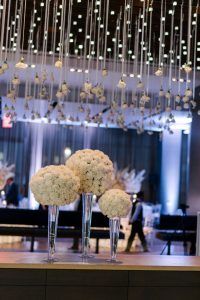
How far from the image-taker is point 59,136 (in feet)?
57.5

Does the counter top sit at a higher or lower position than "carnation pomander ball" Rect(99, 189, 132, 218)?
lower

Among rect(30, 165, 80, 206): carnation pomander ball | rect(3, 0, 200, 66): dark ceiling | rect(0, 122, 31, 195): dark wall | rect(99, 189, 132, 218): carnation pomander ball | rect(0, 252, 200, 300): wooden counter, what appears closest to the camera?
rect(0, 252, 200, 300): wooden counter

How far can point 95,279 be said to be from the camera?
350cm

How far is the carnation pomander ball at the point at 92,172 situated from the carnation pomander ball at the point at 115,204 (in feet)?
0.24

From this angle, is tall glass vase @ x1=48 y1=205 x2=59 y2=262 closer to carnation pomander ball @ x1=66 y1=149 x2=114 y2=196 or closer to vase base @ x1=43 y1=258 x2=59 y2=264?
vase base @ x1=43 y1=258 x2=59 y2=264

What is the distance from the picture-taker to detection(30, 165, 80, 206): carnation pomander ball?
3500mm

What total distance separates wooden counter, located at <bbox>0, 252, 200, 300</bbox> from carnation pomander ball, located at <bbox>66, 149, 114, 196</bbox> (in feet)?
1.68

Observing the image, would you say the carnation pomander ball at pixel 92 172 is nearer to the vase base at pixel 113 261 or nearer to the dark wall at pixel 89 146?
the vase base at pixel 113 261

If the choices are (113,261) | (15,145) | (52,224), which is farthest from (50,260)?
(15,145)

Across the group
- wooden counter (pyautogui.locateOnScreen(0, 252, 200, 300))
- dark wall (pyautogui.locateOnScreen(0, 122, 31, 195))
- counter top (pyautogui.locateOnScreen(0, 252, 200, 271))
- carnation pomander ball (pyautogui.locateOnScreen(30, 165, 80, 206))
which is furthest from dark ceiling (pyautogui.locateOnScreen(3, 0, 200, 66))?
dark wall (pyautogui.locateOnScreen(0, 122, 31, 195))

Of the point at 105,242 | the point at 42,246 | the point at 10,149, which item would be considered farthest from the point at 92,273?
the point at 10,149

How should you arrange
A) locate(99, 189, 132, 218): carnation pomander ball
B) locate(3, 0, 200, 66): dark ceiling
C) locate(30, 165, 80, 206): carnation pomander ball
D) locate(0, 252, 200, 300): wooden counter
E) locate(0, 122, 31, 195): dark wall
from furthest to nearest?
locate(0, 122, 31, 195): dark wall
locate(3, 0, 200, 66): dark ceiling
locate(99, 189, 132, 218): carnation pomander ball
locate(30, 165, 80, 206): carnation pomander ball
locate(0, 252, 200, 300): wooden counter

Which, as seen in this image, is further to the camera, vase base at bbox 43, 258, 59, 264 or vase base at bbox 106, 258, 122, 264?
vase base at bbox 106, 258, 122, 264

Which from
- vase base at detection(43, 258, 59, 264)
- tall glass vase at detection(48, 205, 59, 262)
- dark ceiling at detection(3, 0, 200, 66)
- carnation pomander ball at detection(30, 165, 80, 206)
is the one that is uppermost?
dark ceiling at detection(3, 0, 200, 66)
